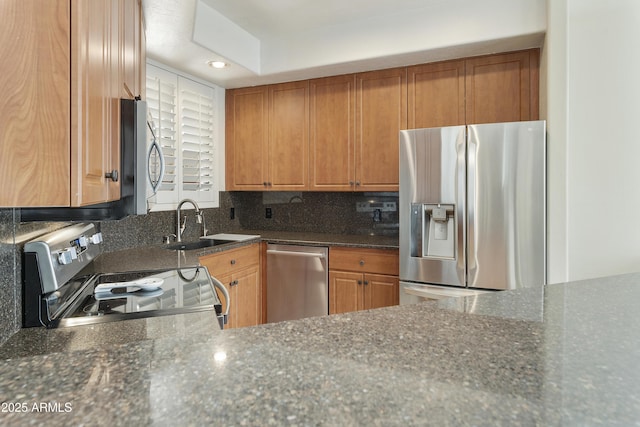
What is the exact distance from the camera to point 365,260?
298 centimetres

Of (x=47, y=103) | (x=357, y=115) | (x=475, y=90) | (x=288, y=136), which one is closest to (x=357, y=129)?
(x=357, y=115)

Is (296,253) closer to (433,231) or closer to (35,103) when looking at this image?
(433,231)

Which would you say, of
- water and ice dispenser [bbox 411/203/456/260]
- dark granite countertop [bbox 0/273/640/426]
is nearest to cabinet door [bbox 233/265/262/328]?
water and ice dispenser [bbox 411/203/456/260]

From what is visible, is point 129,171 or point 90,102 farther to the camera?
point 129,171

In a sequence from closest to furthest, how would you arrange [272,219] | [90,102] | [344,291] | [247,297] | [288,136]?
[90,102]
[344,291]
[247,297]
[288,136]
[272,219]

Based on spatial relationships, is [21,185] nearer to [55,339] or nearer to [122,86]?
[55,339]

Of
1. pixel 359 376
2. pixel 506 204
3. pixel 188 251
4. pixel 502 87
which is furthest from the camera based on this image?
pixel 502 87

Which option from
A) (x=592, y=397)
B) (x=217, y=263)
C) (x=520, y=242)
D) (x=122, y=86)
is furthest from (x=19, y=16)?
(x=520, y=242)

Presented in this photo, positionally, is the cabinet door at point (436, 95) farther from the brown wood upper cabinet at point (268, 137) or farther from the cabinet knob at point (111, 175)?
the cabinet knob at point (111, 175)

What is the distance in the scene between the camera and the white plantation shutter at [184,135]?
3010 millimetres

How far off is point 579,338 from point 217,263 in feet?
8.14

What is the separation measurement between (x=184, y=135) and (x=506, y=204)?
2.50m

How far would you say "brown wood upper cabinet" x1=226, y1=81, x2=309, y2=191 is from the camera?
3494 millimetres

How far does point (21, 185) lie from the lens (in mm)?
687
